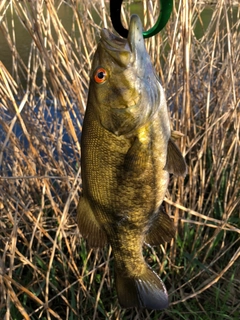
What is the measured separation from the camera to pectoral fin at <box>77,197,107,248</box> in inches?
41.4

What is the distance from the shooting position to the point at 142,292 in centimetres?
121

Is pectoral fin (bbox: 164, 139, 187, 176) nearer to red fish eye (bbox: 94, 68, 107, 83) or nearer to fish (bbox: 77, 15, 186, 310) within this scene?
fish (bbox: 77, 15, 186, 310)

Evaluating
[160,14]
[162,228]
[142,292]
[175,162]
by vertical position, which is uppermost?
[160,14]

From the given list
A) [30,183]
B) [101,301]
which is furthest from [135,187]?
[30,183]

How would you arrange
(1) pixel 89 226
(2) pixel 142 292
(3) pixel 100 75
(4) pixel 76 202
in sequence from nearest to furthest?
(3) pixel 100 75
(1) pixel 89 226
(2) pixel 142 292
(4) pixel 76 202

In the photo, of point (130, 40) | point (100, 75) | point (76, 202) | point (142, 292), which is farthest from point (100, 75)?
point (76, 202)

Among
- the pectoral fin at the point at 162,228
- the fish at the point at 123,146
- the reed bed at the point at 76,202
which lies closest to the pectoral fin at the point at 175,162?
the fish at the point at 123,146

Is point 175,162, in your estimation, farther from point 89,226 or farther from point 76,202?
point 76,202

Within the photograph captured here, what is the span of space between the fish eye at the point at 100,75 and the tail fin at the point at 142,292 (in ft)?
2.05

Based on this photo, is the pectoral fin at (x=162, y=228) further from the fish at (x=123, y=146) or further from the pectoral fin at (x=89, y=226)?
the pectoral fin at (x=89, y=226)

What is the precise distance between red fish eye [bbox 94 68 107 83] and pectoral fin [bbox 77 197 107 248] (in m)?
0.31

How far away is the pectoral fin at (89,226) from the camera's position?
1.05 metres

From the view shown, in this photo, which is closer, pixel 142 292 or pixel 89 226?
pixel 89 226

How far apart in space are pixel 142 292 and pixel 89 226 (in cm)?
29
